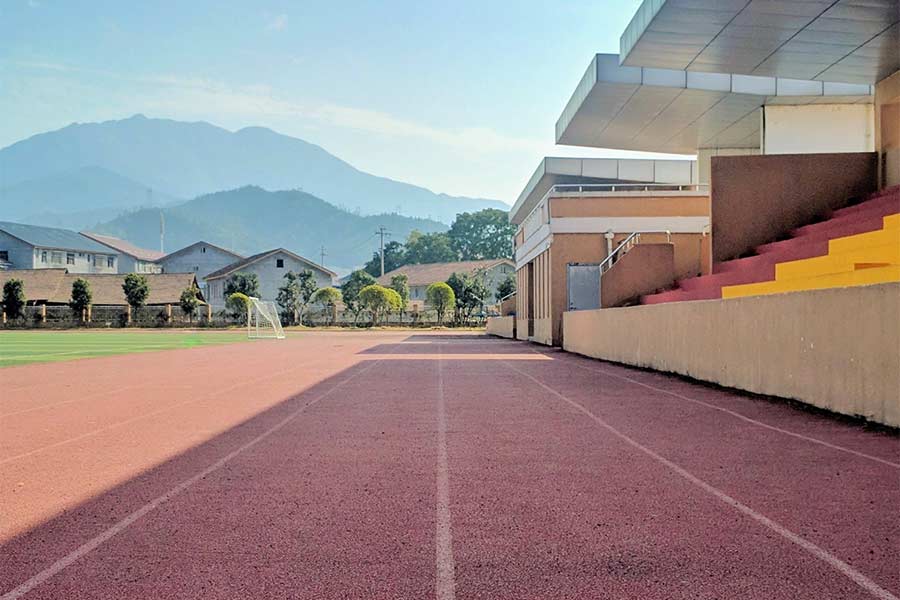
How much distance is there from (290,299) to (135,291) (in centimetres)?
1186

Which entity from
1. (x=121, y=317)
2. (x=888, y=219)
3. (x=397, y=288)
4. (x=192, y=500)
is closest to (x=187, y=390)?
(x=192, y=500)

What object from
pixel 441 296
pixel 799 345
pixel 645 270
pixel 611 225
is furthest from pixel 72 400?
pixel 441 296

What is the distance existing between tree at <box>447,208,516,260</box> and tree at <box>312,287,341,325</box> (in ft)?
145

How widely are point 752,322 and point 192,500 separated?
8.18 meters

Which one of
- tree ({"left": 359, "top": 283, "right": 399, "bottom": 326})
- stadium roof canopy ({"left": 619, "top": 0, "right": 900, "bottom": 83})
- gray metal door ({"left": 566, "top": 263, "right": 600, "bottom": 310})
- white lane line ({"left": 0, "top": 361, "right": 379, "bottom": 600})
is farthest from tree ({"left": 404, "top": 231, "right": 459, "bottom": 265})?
white lane line ({"left": 0, "top": 361, "right": 379, "bottom": 600})

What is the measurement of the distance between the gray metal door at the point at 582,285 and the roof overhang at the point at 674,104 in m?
4.28

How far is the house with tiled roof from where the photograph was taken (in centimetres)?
8425

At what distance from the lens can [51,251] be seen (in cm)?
7819

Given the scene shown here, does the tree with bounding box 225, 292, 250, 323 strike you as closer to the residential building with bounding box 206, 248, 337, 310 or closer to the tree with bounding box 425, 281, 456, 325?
the residential building with bounding box 206, 248, 337, 310

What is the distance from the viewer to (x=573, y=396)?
11.4m

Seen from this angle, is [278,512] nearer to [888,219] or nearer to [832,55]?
[888,219]

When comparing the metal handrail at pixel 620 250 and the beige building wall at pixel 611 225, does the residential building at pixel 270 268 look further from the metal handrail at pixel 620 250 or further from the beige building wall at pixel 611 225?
the metal handrail at pixel 620 250

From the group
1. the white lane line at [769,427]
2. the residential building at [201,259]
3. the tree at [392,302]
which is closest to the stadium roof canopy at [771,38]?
the white lane line at [769,427]

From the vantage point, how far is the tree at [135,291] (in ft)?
202
